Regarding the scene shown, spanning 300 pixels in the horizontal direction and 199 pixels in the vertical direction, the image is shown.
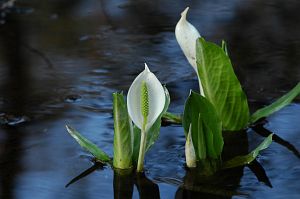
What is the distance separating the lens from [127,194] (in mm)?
1252

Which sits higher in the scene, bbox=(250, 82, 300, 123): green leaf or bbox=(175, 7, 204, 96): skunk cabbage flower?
bbox=(175, 7, 204, 96): skunk cabbage flower

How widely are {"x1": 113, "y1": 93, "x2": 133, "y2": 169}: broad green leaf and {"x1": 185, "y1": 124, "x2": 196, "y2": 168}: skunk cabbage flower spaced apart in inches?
3.8

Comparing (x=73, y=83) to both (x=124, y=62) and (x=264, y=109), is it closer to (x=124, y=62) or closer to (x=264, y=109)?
(x=124, y=62)

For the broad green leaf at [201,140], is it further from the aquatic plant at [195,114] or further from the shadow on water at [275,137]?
the shadow on water at [275,137]

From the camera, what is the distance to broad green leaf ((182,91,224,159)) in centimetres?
128

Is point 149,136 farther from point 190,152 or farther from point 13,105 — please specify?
point 13,105

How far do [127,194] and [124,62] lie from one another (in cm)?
72

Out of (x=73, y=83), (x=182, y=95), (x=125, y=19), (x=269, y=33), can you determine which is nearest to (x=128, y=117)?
(x=182, y=95)

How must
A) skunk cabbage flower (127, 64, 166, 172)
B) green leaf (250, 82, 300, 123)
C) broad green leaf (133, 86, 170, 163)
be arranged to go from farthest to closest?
1. green leaf (250, 82, 300, 123)
2. broad green leaf (133, 86, 170, 163)
3. skunk cabbage flower (127, 64, 166, 172)

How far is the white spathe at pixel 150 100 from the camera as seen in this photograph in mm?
1210

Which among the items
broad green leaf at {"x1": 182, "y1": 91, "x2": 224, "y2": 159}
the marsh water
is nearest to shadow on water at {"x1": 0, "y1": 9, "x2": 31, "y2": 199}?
the marsh water

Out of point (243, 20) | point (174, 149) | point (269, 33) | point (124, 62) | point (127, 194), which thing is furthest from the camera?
point (243, 20)

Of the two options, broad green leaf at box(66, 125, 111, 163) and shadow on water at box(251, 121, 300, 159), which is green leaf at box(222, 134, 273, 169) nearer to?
shadow on water at box(251, 121, 300, 159)

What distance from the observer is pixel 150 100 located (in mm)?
1234
